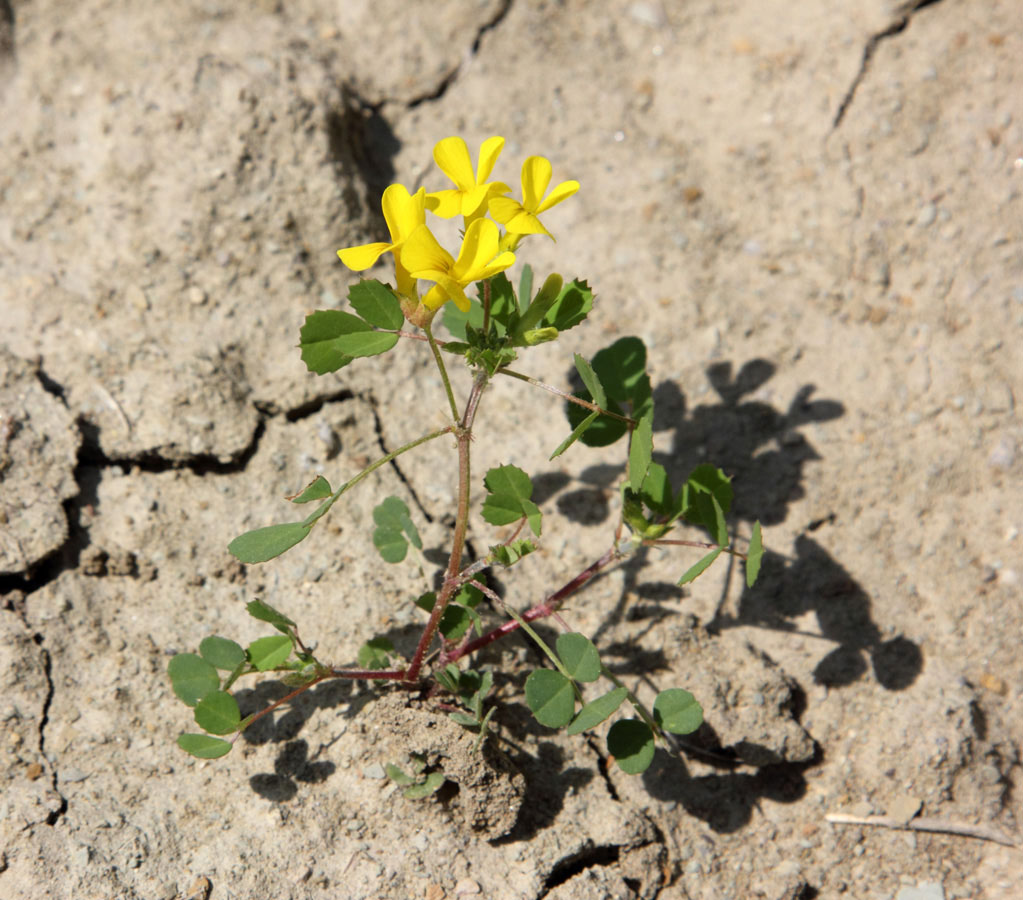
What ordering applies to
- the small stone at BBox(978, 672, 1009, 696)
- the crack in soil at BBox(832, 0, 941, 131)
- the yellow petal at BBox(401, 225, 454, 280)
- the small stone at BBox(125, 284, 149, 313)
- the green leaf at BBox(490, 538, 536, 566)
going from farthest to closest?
the crack in soil at BBox(832, 0, 941, 131)
the small stone at BBox(125, 284, 149, 313)
the small stone at BBox(978, 672, 1009, 696)
the green leaf at BBox(490, 538, 536, 566)
the yellow petal at BBox(401, 225, 454, 280)

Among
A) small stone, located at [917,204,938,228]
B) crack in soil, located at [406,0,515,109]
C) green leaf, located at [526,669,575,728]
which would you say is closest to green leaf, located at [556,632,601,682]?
green leaf, located at [526,669,575,728]

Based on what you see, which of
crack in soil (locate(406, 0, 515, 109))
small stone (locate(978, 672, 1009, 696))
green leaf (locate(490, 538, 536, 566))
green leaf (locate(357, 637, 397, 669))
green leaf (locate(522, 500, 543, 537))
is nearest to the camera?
green leaf (locate(490, 538, 536, 566))

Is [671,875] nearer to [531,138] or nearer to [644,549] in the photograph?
[644,549]

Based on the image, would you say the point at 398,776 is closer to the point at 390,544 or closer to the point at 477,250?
the point at 390,544

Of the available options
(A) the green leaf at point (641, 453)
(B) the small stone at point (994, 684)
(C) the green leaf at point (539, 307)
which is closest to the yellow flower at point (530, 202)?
(C) the green leaf at point (539, 307)

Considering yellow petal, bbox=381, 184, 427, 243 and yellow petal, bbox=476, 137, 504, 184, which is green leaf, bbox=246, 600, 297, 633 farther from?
yellow petal, bbox=476, 137, 504, 184

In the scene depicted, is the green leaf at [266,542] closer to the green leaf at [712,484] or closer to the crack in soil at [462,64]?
the green leaf at [712,484]

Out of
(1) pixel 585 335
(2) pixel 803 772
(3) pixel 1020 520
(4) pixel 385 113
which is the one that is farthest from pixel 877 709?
(4) pixel 385 113
